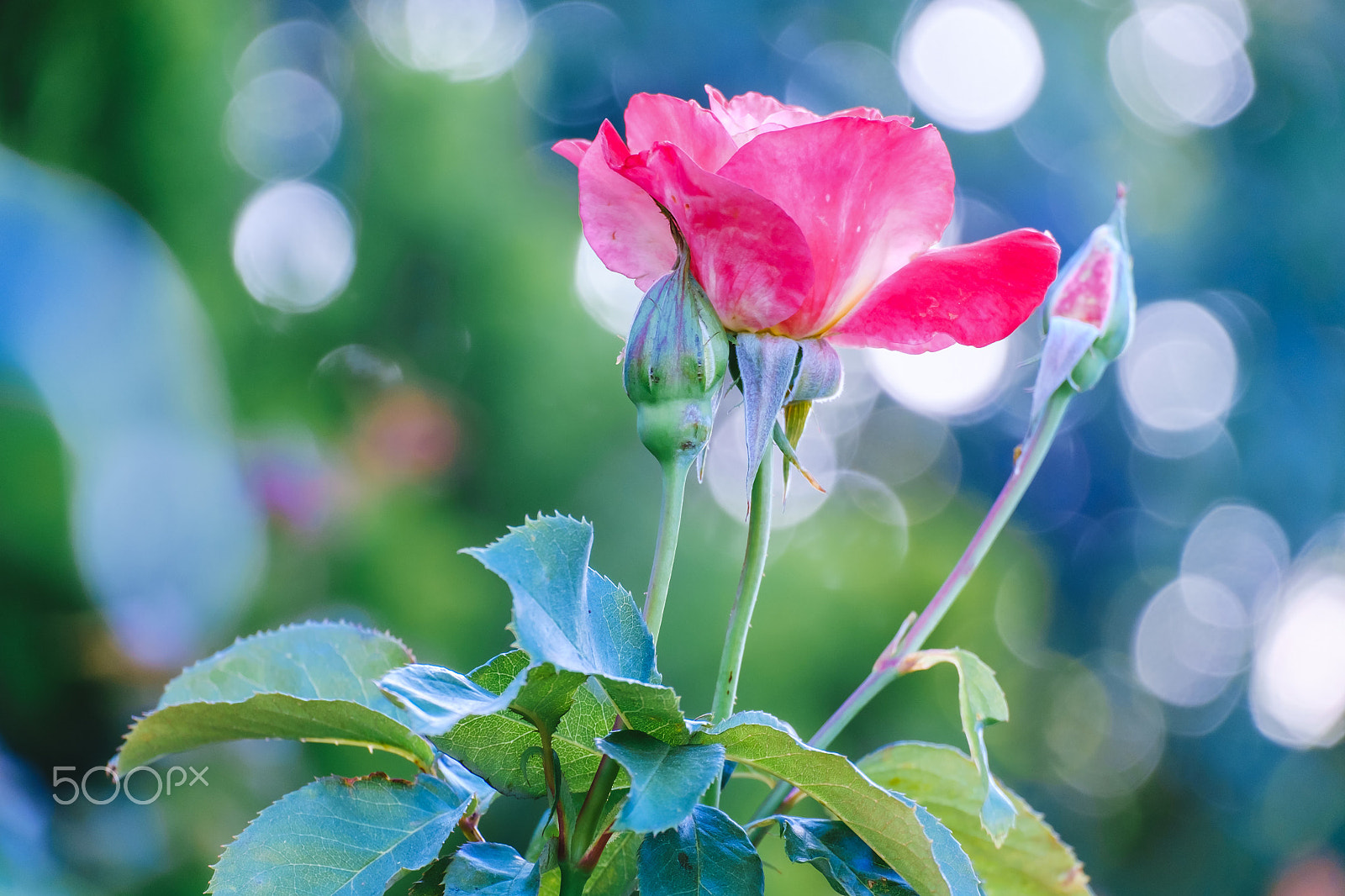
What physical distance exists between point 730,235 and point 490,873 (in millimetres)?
152

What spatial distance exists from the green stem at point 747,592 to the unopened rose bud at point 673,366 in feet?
0.07

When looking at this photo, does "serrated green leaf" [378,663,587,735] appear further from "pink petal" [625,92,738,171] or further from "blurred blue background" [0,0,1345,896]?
"blurred blue background" [0,0,1345,896]

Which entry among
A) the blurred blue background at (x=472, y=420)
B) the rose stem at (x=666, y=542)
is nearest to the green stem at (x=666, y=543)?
the rose stem at (x=666, y=542)

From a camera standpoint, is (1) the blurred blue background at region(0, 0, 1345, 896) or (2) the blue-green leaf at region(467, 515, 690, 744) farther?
(1) the blurred blue background at region(0, 0, 1345, 896)

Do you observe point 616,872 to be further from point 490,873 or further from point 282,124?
point 282,124

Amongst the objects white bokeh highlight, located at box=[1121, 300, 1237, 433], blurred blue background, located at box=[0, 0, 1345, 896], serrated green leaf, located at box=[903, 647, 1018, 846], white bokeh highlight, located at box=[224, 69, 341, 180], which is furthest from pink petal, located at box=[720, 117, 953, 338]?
white bokeh highlight, located at box=[1121, 300, 1237, 433]

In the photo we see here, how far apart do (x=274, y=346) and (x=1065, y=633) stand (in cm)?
290

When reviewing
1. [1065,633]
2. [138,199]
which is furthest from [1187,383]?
[138,199]

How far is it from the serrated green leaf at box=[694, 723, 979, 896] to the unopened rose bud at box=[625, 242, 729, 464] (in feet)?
0.22

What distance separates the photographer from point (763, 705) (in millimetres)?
1432

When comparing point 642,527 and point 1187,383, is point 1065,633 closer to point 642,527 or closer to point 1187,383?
point 1187,383

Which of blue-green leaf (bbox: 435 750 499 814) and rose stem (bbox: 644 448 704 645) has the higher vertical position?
rose stem (bbox: 644 448 704 645)

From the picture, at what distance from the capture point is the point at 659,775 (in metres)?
0.19

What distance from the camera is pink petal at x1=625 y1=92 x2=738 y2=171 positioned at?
24cm
